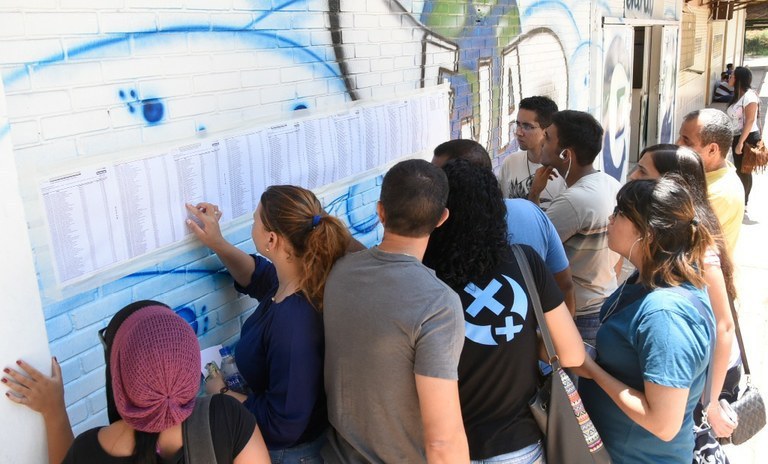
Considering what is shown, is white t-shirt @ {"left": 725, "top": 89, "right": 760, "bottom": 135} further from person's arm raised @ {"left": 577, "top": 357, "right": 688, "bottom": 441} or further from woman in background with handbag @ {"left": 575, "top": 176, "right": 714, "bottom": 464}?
person's arm raised @ {"left": 577, "top": 357, "right": 688, "bottom": 441}

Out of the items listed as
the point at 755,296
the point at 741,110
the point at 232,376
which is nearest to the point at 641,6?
the point at 741,110

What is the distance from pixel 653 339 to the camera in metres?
1.89

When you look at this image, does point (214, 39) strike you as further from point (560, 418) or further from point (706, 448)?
point (706, 448)

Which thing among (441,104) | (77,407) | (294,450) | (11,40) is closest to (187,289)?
(77,407)

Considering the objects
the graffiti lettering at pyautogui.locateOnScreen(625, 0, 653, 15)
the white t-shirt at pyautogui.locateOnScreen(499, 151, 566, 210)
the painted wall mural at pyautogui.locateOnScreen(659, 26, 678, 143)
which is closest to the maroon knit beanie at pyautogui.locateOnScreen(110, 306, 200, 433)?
the white t-shirt at pyautogui.locateOnScreen(499, 151, 566, 210)

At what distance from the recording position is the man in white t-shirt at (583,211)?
117 inches

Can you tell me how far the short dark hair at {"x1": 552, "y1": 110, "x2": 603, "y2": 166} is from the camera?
3.17 m

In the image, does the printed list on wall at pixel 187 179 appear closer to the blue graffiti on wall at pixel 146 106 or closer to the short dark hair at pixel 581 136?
the blue graffiti on wall at pixel 146 106

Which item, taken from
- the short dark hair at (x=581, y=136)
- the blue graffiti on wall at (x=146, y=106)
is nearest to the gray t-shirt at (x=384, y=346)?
the blue graffiti on wall at (x=146, y=106)

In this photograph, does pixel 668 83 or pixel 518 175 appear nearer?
pixel 518 175

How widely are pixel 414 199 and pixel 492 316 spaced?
1.38ft

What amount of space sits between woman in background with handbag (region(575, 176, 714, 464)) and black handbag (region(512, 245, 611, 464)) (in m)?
0.14

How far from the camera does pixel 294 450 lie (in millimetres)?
1959

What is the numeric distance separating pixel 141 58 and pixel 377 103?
1.52 metres
